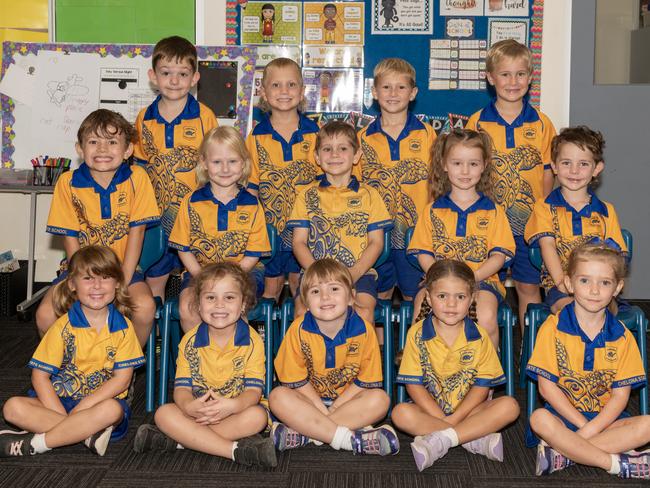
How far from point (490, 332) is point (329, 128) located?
3.16 ft

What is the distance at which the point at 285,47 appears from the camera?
4219 mm

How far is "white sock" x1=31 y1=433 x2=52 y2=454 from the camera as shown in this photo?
2445 millimetres

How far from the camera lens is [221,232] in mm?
2934

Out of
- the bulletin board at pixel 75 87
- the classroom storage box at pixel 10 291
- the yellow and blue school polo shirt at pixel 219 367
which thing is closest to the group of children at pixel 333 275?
the yellow and blue school polo shirt at pixel 219 367

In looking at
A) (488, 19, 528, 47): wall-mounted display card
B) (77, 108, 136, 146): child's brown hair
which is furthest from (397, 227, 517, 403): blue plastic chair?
(488, 19, 528, 47): wall-mounted display card

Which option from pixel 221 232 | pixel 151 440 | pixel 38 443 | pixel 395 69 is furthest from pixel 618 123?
pixel 38 443

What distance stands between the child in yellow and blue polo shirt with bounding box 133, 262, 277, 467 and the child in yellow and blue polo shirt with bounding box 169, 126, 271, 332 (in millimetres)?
281

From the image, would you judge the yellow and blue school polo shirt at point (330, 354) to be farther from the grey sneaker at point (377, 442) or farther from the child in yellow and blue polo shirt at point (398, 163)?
the child in yellow and blue polo shirt at point (398, 163)

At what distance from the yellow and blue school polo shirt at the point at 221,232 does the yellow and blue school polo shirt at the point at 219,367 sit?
1.45 ft

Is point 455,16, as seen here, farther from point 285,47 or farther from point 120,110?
point 120,110

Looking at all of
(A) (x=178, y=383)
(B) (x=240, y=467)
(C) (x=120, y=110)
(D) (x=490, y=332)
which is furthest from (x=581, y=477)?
(C) (x=120, y=110)

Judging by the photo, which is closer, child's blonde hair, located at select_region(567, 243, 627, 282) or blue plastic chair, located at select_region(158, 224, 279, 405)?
child's blonde hair, located at select_region(567, 243, 627, 282)

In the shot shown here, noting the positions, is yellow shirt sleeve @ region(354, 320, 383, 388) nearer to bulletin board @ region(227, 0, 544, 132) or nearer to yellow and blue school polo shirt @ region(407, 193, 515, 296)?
yellow and blue school polo shirt @ region(407, 193, 515, 296)

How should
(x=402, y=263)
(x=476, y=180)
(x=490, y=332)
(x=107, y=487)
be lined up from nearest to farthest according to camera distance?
(x=107, y=487)
(x=490, y=332)
(x=476, y=180)
(x=402, y=263)
